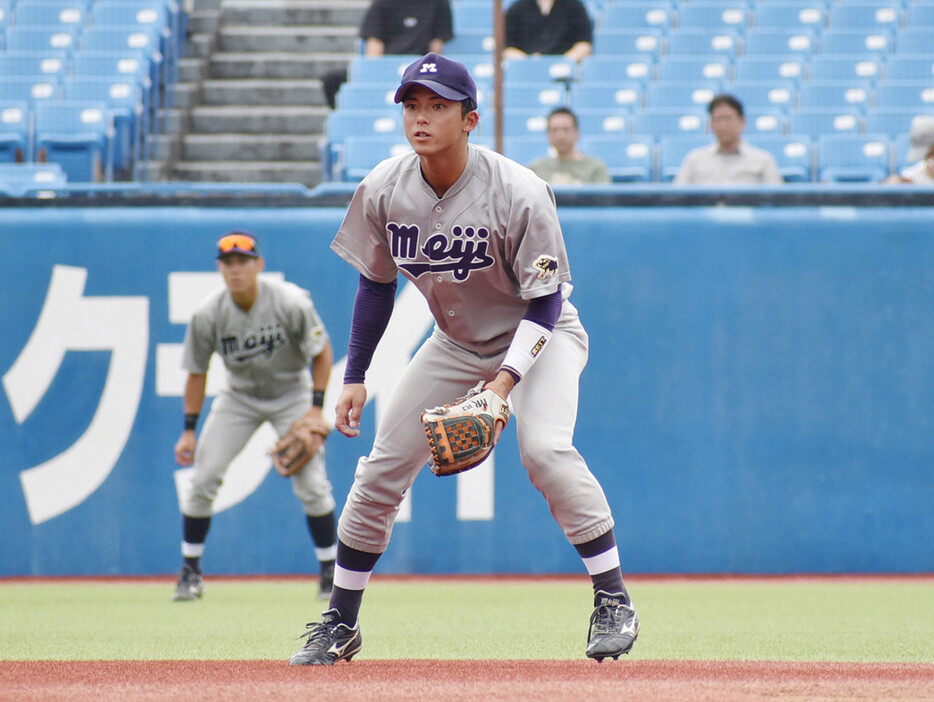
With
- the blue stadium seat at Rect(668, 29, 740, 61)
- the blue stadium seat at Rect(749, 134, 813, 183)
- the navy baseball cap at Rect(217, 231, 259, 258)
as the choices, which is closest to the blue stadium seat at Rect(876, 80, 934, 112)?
the blue stadium seat at Rect(749, 134, 813, 183)

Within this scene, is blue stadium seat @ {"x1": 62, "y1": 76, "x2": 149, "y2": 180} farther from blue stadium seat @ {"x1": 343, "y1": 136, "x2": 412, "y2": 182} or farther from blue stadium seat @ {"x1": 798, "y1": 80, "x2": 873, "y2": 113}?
blue stadium seat @ {"x1": 798, "y1": 80, "x2": 873, "y2": 113}

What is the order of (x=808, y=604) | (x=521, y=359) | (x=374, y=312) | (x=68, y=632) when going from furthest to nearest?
(x=808, y=604), (x=68, y=632), (x=374, y=312), (x=521, y=359)

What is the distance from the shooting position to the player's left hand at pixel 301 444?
19.6 ft

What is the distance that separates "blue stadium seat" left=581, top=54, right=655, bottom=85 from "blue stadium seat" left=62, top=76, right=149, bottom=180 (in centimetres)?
353

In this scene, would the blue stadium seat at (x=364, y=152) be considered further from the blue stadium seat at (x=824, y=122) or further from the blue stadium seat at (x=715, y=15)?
the blue stadium seat at (x=715, y=15)

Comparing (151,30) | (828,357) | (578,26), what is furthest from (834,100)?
(151,30)

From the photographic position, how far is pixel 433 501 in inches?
266

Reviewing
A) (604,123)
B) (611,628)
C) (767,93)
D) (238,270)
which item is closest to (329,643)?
(611,628)

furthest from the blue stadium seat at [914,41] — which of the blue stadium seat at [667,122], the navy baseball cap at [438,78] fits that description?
the navy baseball cap at [438,78]

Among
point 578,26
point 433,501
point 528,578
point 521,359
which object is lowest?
point 528,578

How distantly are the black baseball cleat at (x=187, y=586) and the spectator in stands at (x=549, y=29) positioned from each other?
209 inches

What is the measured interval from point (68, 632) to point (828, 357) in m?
4.21

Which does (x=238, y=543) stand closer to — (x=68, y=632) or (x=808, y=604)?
(x=68, y=632)

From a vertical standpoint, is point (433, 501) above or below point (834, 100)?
below
